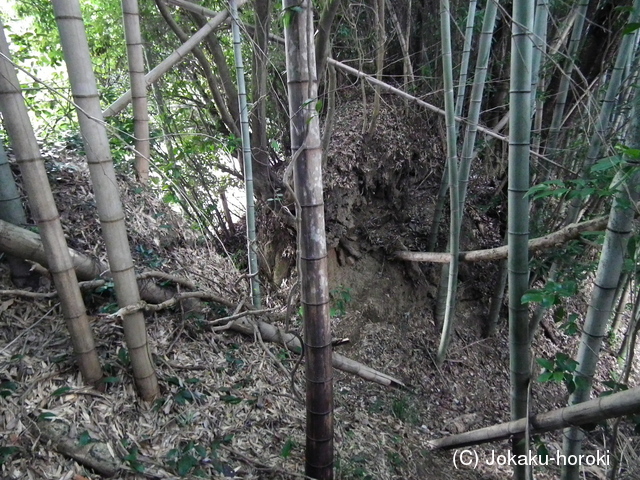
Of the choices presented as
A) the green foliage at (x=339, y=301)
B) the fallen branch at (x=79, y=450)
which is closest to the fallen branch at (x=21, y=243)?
the fallen branch at (x=79, y=450)

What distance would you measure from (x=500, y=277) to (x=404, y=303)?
0.99m

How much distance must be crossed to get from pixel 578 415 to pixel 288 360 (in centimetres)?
177

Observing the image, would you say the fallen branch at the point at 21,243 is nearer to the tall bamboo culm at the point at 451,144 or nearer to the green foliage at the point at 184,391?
the green foliage at the point at 184,391

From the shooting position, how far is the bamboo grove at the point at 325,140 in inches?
62.7

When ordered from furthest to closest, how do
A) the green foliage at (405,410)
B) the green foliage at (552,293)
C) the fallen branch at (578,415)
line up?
the green foliage at (405,410) < the green foliage at (552,293) < the fallen branch at (578,415)

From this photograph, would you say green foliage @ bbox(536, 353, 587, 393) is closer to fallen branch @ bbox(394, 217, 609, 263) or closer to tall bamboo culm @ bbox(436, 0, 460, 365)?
fallen branch @ bbox(394, 217, 609, 263)

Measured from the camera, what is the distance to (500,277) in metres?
4.46

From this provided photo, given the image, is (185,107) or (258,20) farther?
(185,107)

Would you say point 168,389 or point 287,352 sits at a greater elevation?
point 168,389

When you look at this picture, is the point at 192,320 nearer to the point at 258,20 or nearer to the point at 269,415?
the point at 269,415

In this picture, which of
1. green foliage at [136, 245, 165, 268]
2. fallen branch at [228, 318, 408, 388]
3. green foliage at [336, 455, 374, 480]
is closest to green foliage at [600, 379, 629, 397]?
green foliage at [336, 455, 374, 480]

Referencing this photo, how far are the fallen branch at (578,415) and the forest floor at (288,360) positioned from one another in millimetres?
271

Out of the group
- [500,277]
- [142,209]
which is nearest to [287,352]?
[142,209]

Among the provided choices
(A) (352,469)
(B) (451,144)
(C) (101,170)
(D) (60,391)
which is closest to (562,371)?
(A) (352,469)
